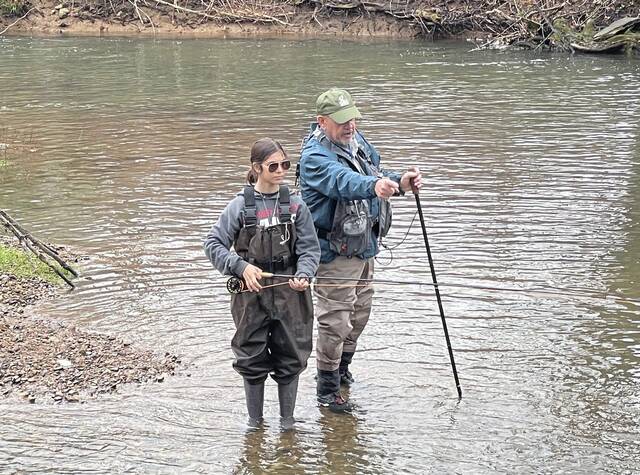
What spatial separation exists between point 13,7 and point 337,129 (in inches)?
1248

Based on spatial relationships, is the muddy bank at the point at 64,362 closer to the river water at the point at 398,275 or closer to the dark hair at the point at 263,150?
the river water at the point at 398,275

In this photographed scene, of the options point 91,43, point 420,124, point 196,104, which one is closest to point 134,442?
point 420,124

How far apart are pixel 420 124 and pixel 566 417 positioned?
1039cm

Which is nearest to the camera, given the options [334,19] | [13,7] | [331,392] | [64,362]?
[331,392]

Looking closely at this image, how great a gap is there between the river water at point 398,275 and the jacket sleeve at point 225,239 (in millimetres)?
991

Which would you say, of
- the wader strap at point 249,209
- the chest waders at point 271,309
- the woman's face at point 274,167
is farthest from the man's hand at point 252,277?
the woman's face at point 274,167

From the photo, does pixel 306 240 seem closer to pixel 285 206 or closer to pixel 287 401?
pixel 285 206

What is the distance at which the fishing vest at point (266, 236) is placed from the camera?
4953mm

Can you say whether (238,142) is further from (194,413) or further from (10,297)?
(194,413)

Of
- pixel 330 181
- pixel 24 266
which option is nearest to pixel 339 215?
pixel 330 181

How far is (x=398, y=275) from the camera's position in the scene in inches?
325

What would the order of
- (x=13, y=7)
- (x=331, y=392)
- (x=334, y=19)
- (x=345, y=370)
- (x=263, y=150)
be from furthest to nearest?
(x=13, y=7), (x=334, y=19), (x=345, y=370), (x=331, y=392), (x=263, y=150)

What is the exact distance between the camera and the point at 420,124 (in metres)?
15.5

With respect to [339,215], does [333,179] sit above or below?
above
